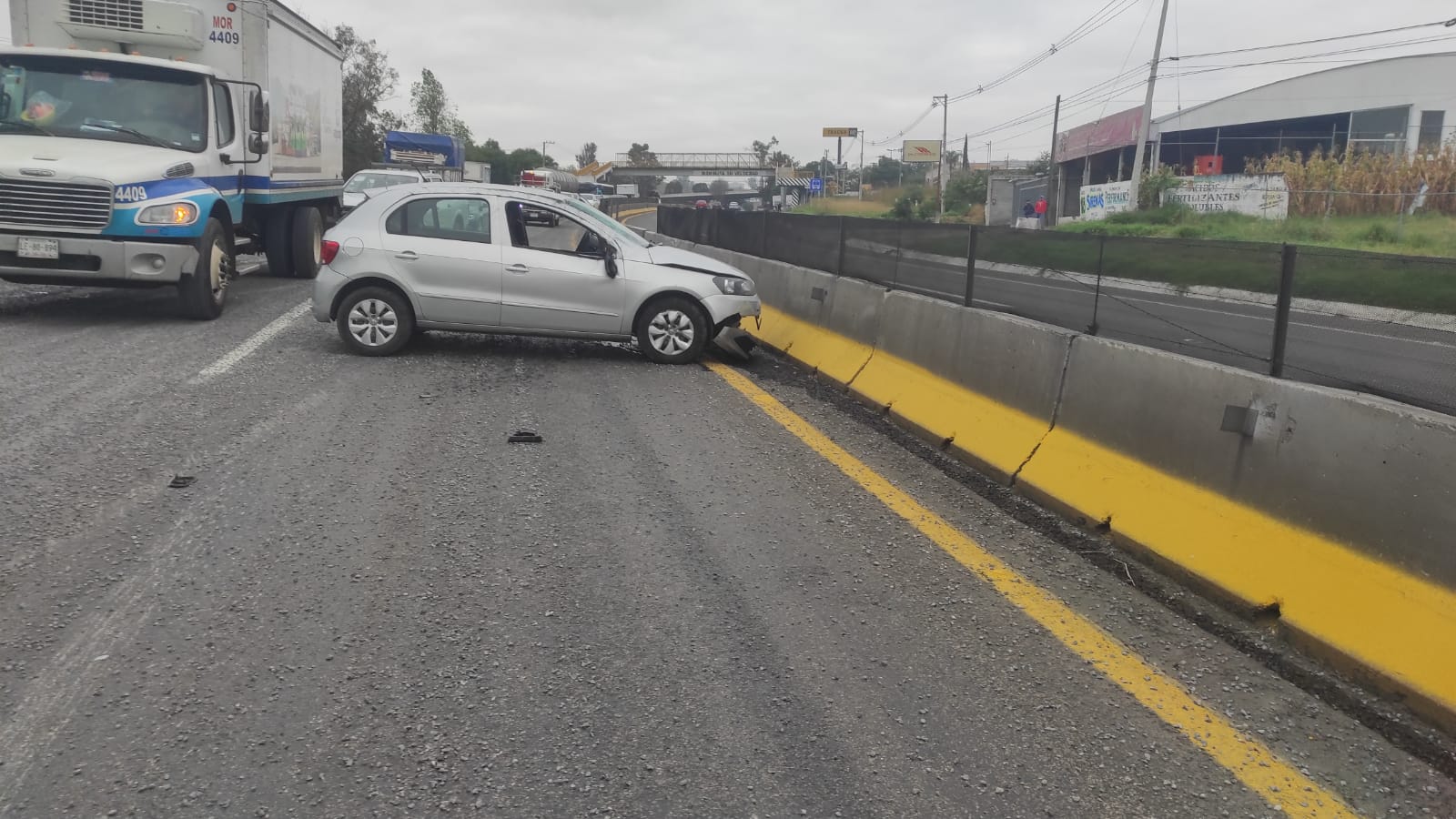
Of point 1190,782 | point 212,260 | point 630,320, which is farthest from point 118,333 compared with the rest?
point 1190,782

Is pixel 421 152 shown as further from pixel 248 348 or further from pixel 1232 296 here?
pixel 1232 296

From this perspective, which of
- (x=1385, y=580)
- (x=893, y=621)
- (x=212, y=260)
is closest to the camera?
(x=1385, y=580)

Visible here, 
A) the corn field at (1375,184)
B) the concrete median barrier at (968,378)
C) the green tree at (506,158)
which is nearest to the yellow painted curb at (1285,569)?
the concrete median barrier at (968,378)

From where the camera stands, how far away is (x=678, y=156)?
12644 cm

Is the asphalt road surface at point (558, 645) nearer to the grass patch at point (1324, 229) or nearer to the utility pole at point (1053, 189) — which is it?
the grass patch at point (1324, 229)

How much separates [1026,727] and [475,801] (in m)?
1.75

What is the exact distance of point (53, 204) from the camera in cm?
1095

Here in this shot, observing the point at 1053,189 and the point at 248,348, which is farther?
the point at 1053,189

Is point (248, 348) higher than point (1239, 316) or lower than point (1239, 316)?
lower

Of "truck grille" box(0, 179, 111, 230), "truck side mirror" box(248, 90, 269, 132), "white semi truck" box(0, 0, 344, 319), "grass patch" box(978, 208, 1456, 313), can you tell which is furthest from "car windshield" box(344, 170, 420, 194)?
"grass patch" box(978, 208, 1456, 313)

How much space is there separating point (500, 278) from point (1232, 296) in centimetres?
642

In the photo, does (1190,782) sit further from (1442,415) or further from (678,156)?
(678,156)

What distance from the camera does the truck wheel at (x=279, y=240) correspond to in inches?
659

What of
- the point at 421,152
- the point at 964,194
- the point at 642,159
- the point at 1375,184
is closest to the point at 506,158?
the point at 642,159
